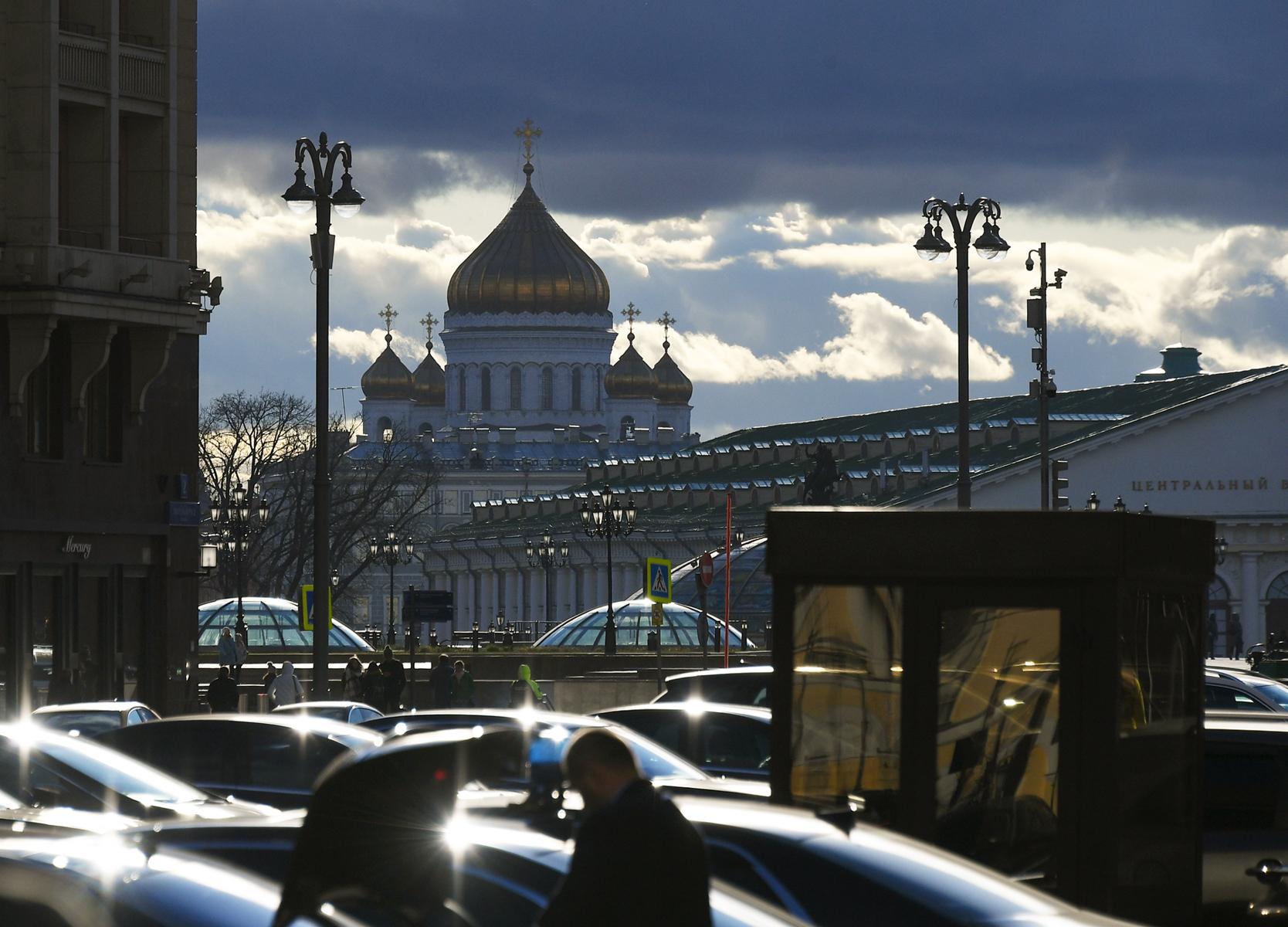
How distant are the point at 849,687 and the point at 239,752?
275 inches

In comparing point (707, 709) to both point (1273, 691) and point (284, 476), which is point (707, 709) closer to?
point (1273, 691)

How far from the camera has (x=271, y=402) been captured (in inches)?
4161

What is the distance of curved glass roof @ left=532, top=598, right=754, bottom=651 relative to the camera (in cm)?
7025

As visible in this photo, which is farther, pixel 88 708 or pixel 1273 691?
pixel 1273 691

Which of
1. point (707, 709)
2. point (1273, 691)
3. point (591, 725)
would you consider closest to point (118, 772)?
point (591, 725)

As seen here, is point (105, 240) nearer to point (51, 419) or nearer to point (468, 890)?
Answer: point (51, 419)

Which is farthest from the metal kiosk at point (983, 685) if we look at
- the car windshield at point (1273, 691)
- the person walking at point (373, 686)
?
the person walking at point (373, 686)

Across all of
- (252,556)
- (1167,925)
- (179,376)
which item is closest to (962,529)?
(1167,925)

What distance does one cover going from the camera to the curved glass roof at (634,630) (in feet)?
230

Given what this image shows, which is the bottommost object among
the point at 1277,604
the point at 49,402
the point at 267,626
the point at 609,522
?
the point at 267,626

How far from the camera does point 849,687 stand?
1159cm

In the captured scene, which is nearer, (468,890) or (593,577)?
(468,890)

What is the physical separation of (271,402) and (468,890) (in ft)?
323

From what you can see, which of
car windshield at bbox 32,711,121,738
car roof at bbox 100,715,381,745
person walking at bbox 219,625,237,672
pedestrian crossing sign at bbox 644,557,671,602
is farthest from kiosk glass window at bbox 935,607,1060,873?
person walking at bbox 219,625,237,672
